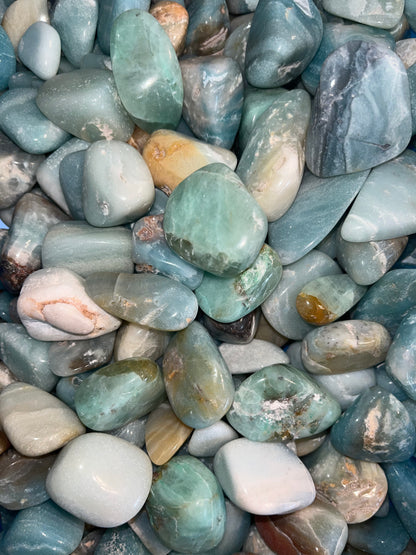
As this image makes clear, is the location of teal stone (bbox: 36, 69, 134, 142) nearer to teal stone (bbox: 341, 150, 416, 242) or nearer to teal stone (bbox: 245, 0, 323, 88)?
teal stone (bbox: 245, 0, 323, 88)

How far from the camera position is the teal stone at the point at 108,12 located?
0.82 metres

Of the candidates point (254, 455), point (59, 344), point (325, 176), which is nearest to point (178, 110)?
point (325, 176)

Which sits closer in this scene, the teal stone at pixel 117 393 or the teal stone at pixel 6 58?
the teal stone at pixel 117 393

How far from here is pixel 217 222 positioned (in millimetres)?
712

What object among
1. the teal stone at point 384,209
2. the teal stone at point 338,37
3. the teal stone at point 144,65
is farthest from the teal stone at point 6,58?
the teal stone at point 384,209

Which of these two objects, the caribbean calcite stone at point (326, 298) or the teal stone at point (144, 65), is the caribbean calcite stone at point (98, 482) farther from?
the teal stone at point (144, 65)

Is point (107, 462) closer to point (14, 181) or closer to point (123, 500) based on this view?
point (123, 500)

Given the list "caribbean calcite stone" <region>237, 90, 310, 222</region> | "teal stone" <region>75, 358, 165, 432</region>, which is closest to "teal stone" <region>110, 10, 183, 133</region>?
"caribbean calcite stone" <region>237, 90, 310, 222</region>

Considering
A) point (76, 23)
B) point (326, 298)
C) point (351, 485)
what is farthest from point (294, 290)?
point (76, 23)

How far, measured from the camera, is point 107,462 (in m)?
0.72

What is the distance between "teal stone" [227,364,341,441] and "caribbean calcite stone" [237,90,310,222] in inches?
8.4

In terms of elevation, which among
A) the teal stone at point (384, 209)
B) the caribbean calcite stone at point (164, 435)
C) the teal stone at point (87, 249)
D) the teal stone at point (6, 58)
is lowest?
the caribbean calcite stone at point (164, 435)

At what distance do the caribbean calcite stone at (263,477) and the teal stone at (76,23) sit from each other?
583 mm

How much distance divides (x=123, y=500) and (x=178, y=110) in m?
0.50
